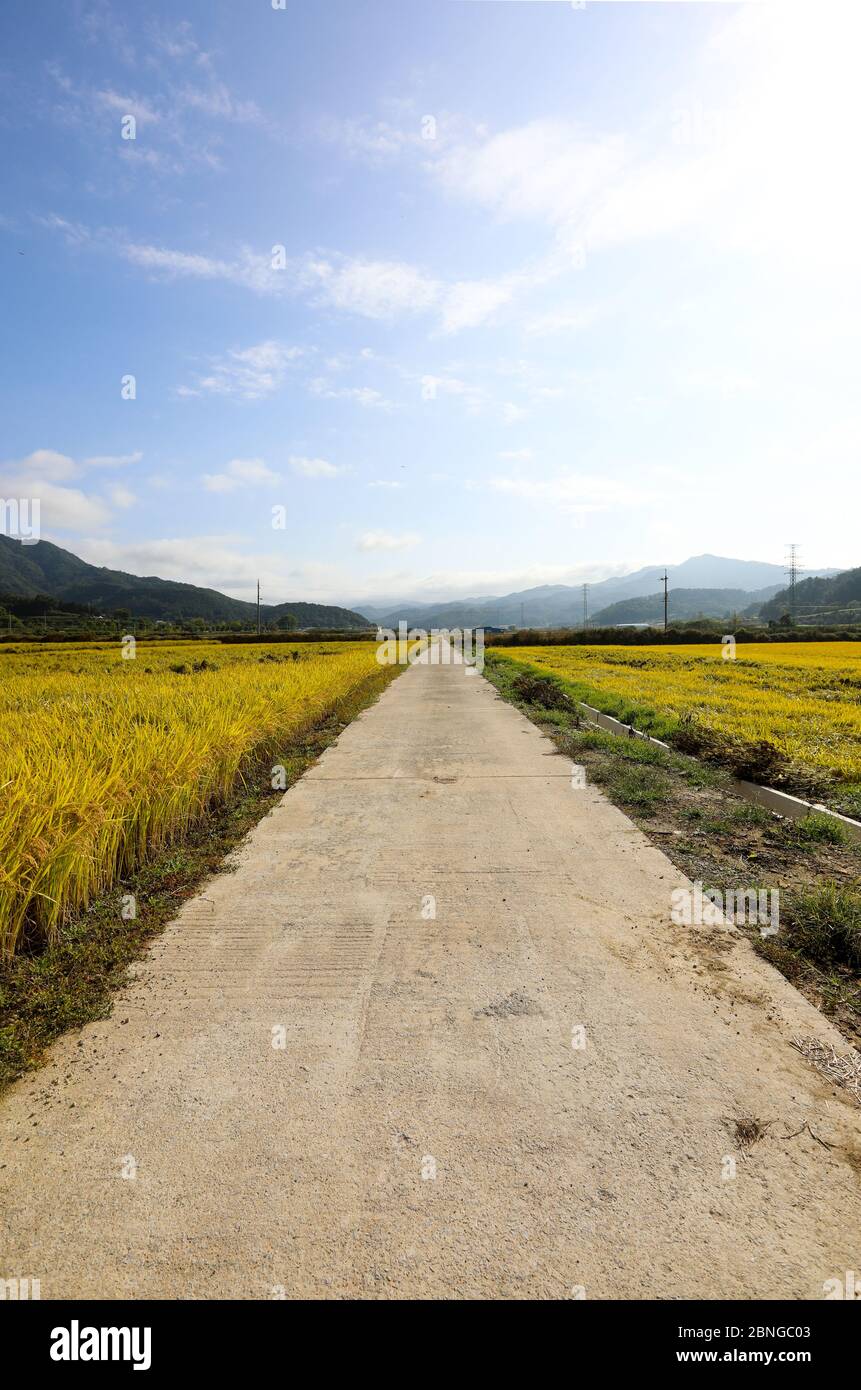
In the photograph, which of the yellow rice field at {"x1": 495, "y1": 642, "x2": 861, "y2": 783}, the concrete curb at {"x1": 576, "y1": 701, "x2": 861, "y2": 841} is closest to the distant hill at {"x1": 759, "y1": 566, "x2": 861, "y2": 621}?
the yellow rice field at {"x1": 495, "y1": 642, "x2": 861, "y2": 783}

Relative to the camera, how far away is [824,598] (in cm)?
12062

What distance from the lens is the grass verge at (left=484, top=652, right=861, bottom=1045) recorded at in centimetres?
311

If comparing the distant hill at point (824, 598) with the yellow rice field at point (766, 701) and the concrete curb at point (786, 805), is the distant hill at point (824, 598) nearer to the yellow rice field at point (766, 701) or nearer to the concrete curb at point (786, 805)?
the yellow rice field at point (766, 701)

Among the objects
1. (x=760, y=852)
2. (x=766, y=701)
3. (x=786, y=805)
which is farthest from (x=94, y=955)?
(x=766, y=701)

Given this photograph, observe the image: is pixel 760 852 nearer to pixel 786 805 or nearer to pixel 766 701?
pixel 786 805

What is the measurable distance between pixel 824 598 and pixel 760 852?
457 feet

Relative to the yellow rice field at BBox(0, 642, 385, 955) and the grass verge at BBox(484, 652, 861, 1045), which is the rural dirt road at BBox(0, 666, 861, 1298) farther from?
the yellow rice field at BBox(0, 642, 385, 955)

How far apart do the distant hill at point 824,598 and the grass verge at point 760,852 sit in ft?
357

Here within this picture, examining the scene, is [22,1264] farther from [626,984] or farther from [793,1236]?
[626,984]

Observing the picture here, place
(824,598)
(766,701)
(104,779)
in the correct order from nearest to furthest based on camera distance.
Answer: (104,779) → (766,701) → (824,598)

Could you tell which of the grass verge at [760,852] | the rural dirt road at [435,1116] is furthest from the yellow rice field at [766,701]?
the rural dirt road at [435,1116]

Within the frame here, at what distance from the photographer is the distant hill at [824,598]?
105250 mm

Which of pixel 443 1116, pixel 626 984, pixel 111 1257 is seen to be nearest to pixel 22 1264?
pixel 111 1257
